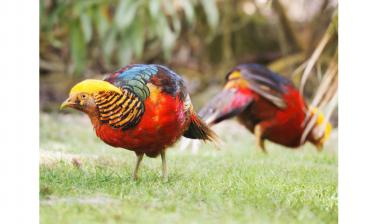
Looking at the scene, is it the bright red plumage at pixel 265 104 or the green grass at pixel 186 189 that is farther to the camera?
the bright red plumage at pixel 265 104

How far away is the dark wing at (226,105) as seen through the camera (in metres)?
2.92

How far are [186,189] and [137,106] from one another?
321 mm

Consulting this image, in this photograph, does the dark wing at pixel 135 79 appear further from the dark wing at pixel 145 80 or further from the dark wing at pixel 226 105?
the dark wing at pixel 226 105

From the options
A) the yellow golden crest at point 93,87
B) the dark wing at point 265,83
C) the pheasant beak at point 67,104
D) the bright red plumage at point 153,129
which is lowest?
the dark wing at point 265,83

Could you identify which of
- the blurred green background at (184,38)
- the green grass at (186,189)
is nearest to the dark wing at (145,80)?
the green grass at (186,189)

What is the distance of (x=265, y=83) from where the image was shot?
3123 mm

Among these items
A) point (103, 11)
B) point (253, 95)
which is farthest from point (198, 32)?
point (253, 95)

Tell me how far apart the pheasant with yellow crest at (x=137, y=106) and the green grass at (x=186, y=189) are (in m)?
0.16

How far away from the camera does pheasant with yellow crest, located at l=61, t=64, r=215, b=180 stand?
185 cm

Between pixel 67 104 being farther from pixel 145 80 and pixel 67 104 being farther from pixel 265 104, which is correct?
pixel 265 104

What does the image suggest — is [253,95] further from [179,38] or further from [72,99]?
[179,38]

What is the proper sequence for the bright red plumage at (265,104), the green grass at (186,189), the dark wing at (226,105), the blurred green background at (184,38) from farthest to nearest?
the blurred green background at (184,38) < the bright red plumage at (265,104) < the dark wing at (226,105) < the green grass at (186,189)

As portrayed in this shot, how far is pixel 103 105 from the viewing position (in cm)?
186
